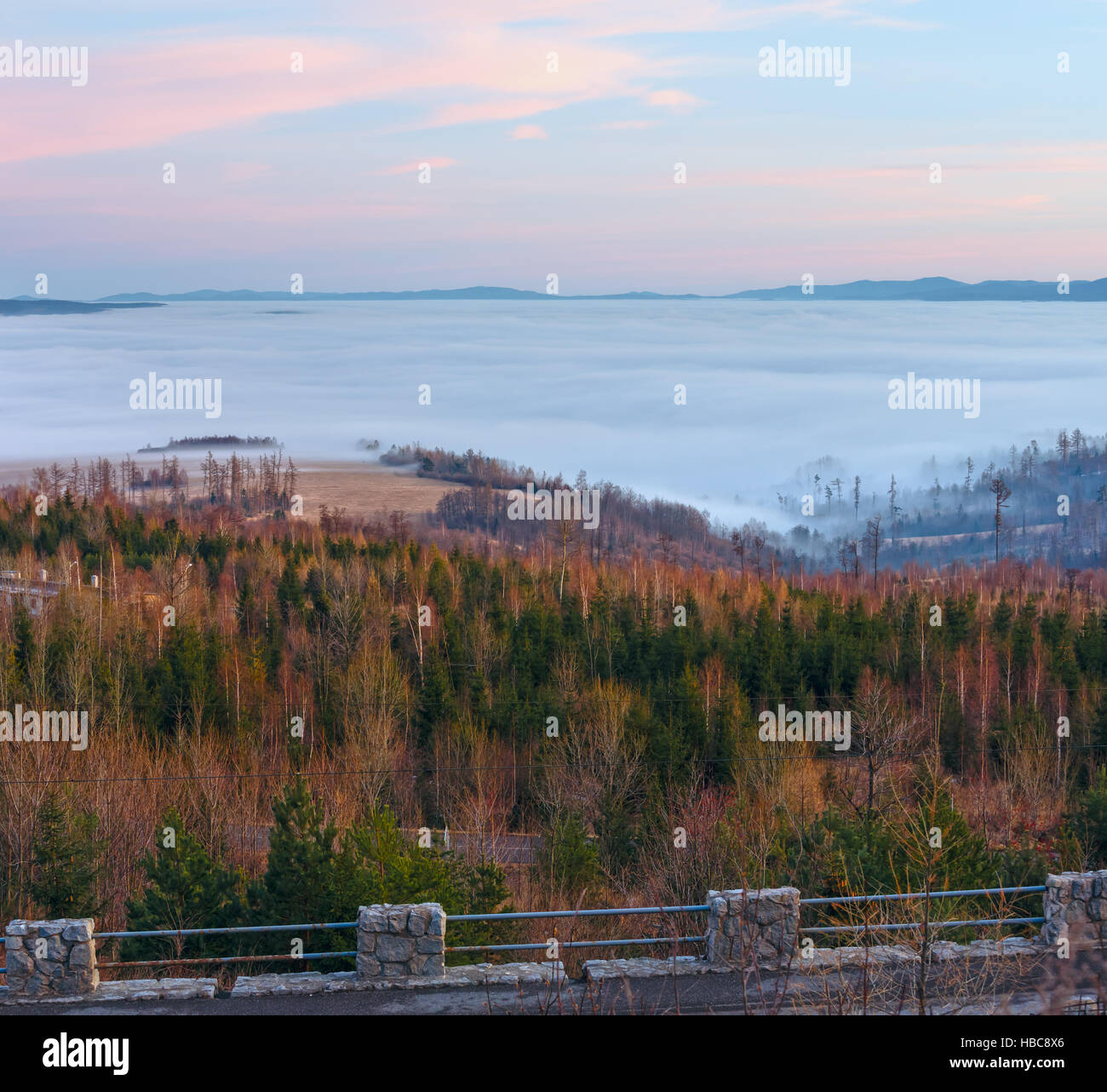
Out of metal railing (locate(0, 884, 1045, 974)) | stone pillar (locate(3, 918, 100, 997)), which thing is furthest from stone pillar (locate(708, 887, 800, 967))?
stone pillar (locate(3, 918, 100, 997))

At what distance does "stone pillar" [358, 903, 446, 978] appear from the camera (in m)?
13.6

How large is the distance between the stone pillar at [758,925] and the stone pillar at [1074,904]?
334 centimetres

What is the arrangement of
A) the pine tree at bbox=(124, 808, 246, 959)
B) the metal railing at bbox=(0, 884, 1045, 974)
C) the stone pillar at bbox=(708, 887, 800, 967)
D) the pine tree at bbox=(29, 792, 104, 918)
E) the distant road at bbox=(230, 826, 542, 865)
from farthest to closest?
the distant road at bbox=(230, 826, 542, 865) → the pine tree at bbox=(29, 792, 104, 918) → the pine tree at bbox=(124, 808, 246, 959) → the stone pillar at bbox=(708, 887, 800, 967) → the metal railing at bbox=(0, 884, 1045, 974)

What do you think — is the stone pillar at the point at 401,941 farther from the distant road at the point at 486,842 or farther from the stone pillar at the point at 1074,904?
the distant road at the point at 486,842

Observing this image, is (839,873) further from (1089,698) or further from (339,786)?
(1089,698)

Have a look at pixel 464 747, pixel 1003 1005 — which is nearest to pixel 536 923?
pixel 1003 1005

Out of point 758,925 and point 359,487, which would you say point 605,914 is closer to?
point 758,925

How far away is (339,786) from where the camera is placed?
36.4 metres

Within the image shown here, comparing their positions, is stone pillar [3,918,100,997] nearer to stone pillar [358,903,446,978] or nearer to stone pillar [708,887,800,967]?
stone pillar [358,903,446,978]

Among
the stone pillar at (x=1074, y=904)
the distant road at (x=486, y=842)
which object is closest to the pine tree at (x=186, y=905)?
the distant road at (x=486, y=842)

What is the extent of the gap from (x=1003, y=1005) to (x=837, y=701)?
37.7 m

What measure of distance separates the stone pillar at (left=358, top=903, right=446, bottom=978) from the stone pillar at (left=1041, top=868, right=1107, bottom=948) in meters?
7.53

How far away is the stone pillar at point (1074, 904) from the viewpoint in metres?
14.2

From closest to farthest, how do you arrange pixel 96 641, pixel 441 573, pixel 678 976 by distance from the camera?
pixel 678 976
pixel 96 641
pixel 441 573
